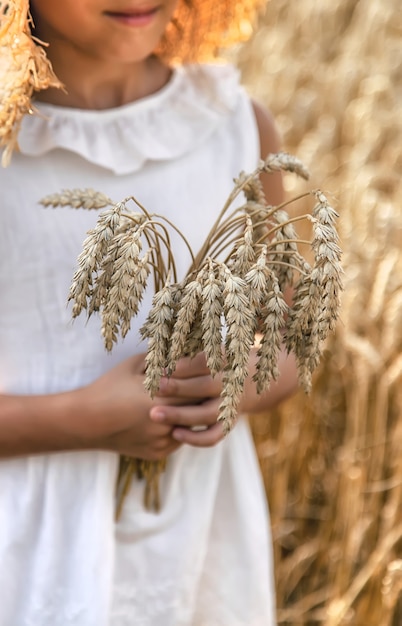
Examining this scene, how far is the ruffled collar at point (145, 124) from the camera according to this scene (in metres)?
0.99

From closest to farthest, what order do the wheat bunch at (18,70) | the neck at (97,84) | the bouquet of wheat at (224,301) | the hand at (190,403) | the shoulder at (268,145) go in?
the bouquet of wheat at (224,301), the wheat bunch at (18,70), the hand at (190,403), the neck at (97,84), the shoulder at (268,145)

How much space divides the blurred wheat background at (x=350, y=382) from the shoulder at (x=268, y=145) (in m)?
0.31

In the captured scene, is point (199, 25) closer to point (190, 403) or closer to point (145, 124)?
point (145, 124)

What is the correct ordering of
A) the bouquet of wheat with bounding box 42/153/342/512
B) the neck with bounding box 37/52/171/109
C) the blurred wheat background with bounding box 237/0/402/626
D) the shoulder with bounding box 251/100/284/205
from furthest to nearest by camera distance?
1. the blurred wheat background with bounding box 237/0/402/626
2. the shoulder with bounding box 251/100/284/205
3. the neck with bounding box 37/52/171/109
4. the bouquet of wheat with bounding box 42/153/342/512

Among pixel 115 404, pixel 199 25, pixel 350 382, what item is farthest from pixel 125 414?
pixel 350 382

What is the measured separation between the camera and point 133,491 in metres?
1.04

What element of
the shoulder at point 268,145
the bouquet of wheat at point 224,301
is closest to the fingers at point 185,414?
the bouquet of wheat at point 224,301

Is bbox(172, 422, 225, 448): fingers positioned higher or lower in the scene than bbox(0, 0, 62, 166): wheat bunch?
lower

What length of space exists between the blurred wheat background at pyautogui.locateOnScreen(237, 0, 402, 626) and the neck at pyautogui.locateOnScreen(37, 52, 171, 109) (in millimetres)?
513

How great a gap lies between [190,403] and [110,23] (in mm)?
419

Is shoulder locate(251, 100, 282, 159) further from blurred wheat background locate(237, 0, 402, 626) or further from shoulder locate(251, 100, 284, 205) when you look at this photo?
blurred wheat background locate(237, 0, 402, 626)

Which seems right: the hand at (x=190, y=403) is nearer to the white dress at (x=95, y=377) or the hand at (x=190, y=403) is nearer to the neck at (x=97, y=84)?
the white dress at (x=95, y=377)

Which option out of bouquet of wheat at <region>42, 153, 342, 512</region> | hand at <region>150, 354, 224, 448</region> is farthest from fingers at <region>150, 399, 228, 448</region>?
bouquet of wheat at <region>42, 153, 342, 512</region>

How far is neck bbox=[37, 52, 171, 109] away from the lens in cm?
103
